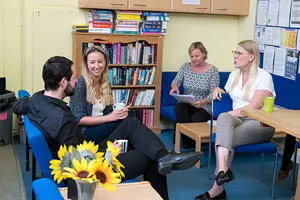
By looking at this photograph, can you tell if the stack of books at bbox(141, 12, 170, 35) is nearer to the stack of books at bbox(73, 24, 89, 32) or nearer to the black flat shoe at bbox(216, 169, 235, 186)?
the stack of books at bbox(73, 24, 89, 32)

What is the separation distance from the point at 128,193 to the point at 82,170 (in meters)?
0.47

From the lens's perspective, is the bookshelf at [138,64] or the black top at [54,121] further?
the bookshelf at [138,64]

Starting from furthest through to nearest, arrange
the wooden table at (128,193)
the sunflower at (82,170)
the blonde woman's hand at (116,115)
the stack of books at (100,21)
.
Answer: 1. the stack of books at (100,21)
2. the blonde woman's hand at (116,115)
3. the wooden table at (128,193)
4. the sunflower at (82,170)

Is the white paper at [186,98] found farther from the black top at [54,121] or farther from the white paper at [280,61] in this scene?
the black top at [54,121]

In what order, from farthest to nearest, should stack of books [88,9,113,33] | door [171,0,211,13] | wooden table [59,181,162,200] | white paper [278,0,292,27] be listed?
door [171,0,211,13]
stack of books [88,9,113,33]
white paper [278,0,292,27]
wooden table [59,181,162,200]

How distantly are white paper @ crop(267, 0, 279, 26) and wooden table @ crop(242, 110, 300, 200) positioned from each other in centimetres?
191

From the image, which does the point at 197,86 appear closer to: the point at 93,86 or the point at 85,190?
the point at 93,86

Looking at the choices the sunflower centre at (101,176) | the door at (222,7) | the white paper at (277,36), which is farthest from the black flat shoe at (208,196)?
the door at (222,7)

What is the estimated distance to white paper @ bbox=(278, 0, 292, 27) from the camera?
464cm

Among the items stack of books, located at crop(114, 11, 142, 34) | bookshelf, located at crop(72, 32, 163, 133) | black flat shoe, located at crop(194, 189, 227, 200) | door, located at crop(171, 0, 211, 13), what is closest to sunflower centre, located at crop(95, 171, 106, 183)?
black flat shoe, located at crop(194, 189, 227, 200)

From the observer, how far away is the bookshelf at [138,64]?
16.0ft

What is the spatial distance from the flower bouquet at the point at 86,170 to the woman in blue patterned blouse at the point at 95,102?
1.61 meters

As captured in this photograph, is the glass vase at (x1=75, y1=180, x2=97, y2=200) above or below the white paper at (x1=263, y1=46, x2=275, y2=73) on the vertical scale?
below

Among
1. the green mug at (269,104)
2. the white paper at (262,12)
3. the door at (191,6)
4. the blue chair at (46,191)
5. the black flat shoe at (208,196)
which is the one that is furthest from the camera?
the door at (191,6)
